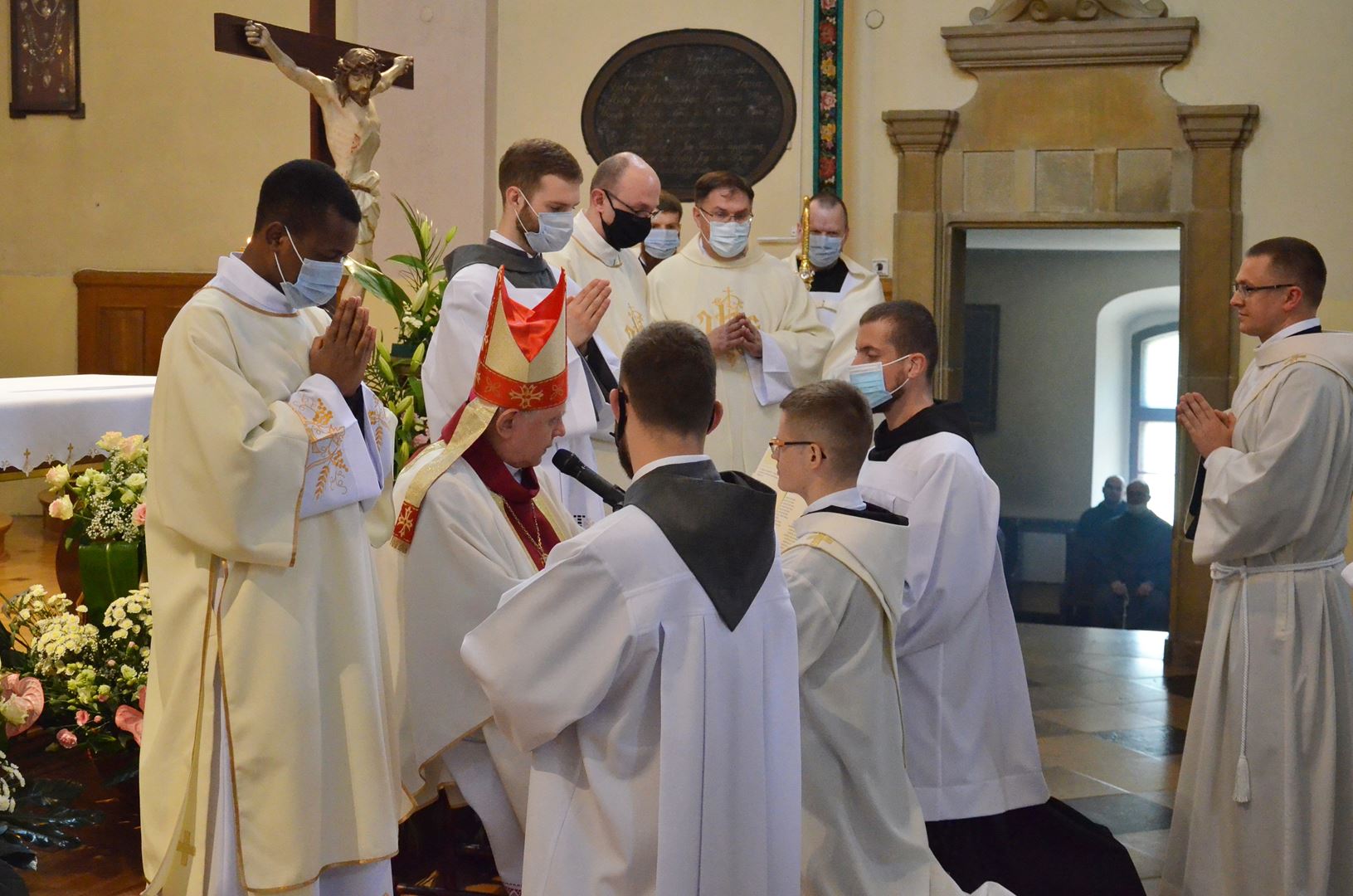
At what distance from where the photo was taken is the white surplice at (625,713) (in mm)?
2307

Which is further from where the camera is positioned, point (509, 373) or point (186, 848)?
point (509, 373)

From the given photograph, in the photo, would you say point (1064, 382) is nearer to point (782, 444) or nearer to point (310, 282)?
point (782, 444)

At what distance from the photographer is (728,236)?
5492 millimetres

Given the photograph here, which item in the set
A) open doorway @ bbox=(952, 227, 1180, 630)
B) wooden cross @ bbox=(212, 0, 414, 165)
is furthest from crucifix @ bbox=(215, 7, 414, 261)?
open doorway @ bbox=(952, 227, 1180, 630)

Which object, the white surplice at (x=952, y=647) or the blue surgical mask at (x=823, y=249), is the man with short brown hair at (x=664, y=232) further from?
the white surplice at (x=952, y=647)

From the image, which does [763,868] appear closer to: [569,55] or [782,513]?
[782,513]

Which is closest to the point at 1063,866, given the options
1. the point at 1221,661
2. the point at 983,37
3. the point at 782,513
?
the point at 1221,661

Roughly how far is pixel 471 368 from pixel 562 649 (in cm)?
186

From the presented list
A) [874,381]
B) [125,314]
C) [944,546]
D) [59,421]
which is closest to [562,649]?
[944,546]

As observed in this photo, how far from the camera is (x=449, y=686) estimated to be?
3240 mm

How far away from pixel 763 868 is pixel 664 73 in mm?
7369

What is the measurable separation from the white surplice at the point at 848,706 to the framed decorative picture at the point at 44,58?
30.4ft

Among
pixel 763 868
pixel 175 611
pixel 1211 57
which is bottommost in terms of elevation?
pixel 763 868

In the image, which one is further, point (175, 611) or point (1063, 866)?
point (1063, 866)
